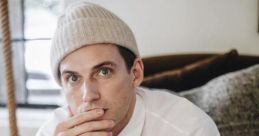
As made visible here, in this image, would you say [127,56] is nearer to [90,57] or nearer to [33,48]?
[90,57]

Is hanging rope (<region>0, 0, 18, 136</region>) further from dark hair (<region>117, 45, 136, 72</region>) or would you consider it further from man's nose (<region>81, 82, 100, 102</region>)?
dark hair (<region>117, 45, 136, 72</region>)

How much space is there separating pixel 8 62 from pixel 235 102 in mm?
933

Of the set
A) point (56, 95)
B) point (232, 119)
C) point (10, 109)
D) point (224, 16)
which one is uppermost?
point (10, 109)

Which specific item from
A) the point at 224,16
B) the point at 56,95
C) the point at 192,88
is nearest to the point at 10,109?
the point at 192,88

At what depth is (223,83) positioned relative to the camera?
4.78 ft

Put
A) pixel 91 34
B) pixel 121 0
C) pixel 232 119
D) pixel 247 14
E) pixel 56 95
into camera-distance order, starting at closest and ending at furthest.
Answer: pixel 91 34
pixel 232 119
pixel 247 14
pixel 121 0
pixel 56 95

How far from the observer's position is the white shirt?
1028mm

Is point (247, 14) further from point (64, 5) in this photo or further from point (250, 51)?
point (64, 5)

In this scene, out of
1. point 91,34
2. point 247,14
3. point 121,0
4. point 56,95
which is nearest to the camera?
point 91,34

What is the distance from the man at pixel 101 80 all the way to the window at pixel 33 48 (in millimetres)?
1071

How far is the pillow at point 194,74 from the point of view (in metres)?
1.65

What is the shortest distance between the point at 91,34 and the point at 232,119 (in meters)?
0.70

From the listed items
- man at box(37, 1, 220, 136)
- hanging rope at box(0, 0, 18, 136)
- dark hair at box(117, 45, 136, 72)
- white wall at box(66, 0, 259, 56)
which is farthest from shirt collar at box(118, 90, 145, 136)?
white wall at box(66, 0, 259, 56)

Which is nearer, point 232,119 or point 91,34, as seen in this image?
point 91,34
